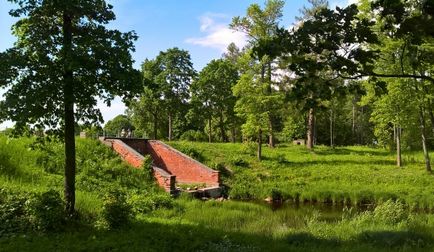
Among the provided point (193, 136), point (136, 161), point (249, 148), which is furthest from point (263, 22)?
point (193, 136)

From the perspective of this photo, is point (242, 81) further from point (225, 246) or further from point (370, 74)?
point (370, 74)

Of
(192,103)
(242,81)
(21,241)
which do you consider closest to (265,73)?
(242,81)

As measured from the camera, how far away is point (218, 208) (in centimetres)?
1756

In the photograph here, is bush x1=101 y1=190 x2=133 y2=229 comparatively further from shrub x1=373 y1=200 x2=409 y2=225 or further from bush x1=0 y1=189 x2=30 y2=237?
shrub x1=373 y1=200 x2=409 y2=225

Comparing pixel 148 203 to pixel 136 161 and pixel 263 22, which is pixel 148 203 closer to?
pixel 136 161

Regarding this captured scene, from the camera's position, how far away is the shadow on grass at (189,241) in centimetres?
980

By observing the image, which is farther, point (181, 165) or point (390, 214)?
point (181, 165)

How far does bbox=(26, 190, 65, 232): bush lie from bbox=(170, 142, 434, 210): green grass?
14.1 meters

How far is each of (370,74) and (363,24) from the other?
85 centimetres

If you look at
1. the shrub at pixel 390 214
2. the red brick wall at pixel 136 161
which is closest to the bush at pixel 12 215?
the red brick wall at pixel 136 161

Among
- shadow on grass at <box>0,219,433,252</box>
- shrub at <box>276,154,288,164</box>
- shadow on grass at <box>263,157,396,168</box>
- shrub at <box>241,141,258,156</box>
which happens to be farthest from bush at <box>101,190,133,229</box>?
shrub at <box>241,141,258,156</box>

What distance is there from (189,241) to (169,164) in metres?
16.4

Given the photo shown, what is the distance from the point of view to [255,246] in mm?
10516

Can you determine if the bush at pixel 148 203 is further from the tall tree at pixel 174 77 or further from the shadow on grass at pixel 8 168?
the tall tree at pixel 174 77
